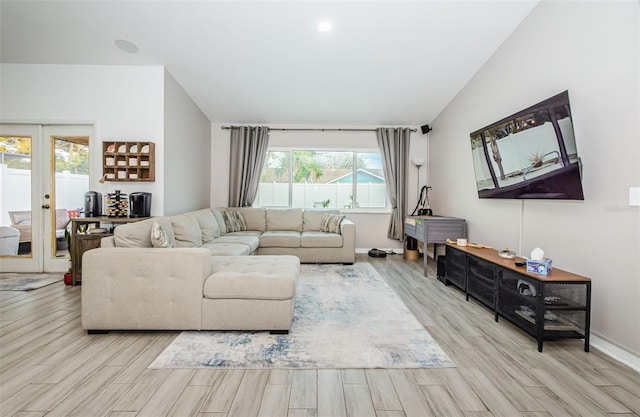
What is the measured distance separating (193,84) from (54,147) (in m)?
2.02

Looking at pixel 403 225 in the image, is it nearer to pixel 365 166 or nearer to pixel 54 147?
pixel 365 166

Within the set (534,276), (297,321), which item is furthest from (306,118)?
(534,276)

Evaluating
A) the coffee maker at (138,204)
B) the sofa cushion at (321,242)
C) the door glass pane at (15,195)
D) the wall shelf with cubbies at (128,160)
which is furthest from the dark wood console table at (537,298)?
the door glass pane at (15,195)

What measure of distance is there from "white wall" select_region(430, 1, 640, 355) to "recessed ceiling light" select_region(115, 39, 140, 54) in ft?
14.0

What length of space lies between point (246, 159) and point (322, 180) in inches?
59.0

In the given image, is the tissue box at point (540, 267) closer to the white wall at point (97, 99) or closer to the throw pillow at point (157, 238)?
the throw pillow at point (157, 238)

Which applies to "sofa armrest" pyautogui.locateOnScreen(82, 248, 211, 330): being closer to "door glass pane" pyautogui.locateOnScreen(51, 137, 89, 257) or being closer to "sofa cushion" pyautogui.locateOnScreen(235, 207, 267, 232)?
"door glass pane" pyautogui.locateOnScreen(51, 137, 89, 257)

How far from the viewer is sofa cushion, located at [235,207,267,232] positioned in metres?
5.29

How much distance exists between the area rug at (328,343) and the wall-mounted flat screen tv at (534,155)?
1586mm

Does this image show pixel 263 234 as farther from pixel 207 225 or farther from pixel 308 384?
pixel 308 384

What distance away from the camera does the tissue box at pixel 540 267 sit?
7.47 feet

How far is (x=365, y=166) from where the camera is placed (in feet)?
19.1

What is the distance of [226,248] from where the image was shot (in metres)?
3.62

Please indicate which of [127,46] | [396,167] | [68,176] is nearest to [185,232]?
[68,176]
